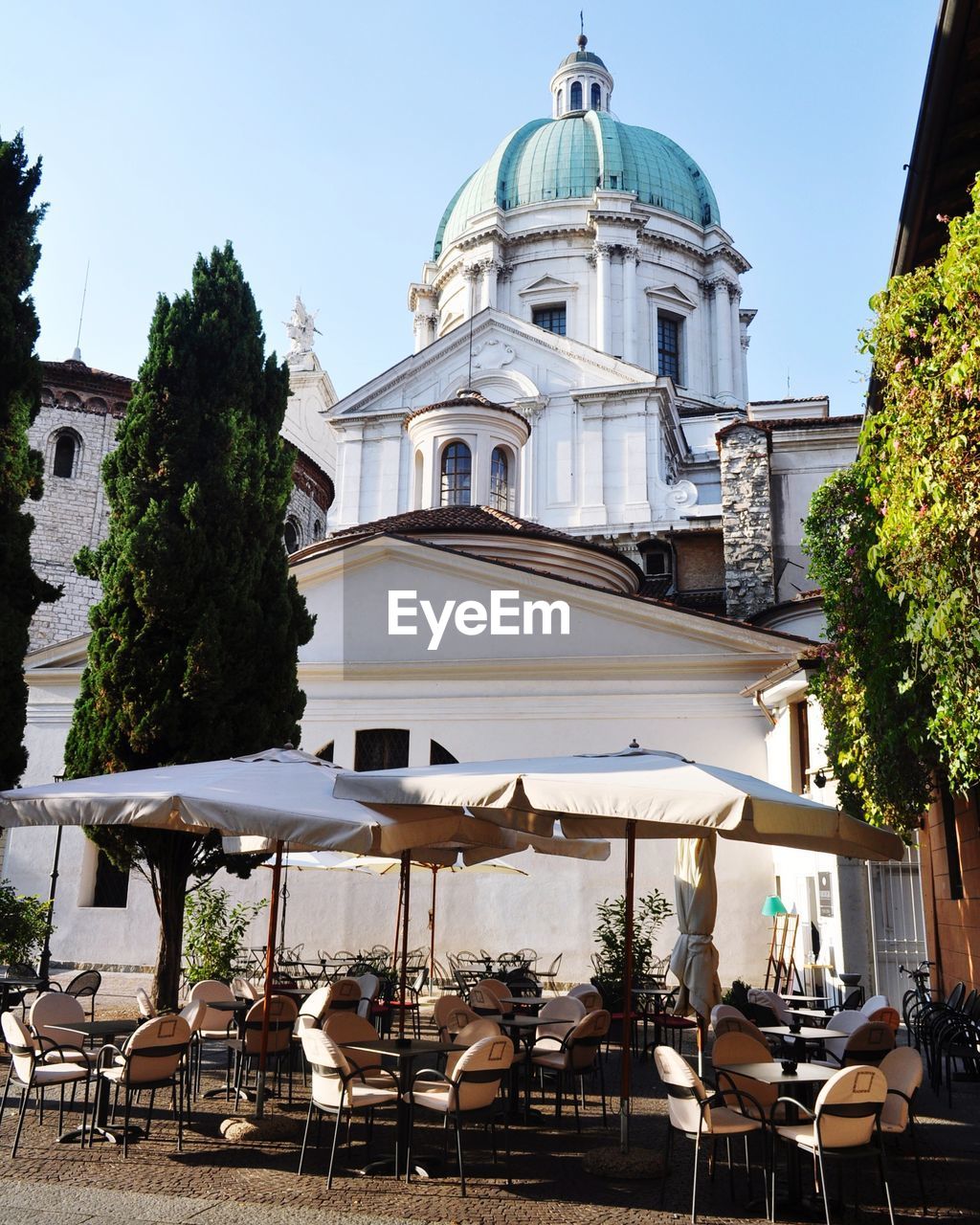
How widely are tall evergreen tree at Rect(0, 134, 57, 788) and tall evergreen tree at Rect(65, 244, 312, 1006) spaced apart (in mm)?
885

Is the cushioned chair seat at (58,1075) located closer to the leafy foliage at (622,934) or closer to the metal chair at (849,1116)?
the metal chair at (849,1116)

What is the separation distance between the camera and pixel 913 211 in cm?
870

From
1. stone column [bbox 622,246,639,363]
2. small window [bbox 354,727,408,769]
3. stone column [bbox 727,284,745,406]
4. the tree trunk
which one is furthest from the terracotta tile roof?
stone column [bbox 727,284,745,406]

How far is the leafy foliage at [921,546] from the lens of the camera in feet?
20.5

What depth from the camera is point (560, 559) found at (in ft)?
73.5

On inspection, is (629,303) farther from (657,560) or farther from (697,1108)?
(697,1108)

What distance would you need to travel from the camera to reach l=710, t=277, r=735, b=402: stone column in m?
45.3

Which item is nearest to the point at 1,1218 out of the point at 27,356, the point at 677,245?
the point at 27,356

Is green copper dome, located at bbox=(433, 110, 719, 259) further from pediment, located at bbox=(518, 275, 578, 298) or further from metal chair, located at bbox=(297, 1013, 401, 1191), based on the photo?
metal chair, located at bbox=(297, 1013, 401, 1191)

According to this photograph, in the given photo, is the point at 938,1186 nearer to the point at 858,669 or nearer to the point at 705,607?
the point at 858,669

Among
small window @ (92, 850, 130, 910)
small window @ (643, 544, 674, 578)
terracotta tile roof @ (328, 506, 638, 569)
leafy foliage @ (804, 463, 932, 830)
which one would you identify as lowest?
small window @ (92, 850, 130, 910)

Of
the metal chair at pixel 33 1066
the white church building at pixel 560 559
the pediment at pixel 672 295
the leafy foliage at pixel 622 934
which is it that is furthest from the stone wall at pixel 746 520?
the metal chair at pixel 33 1066

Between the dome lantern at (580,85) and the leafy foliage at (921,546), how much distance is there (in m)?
49.7

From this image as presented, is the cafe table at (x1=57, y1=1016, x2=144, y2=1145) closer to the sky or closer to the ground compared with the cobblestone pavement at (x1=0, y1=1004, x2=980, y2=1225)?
closer to the sky
